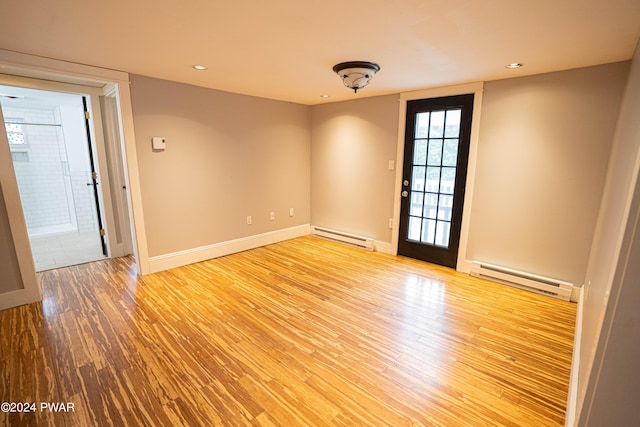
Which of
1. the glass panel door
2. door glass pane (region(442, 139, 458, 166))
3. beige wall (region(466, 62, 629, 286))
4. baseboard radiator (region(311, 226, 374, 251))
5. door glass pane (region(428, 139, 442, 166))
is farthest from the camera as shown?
the glass panel door

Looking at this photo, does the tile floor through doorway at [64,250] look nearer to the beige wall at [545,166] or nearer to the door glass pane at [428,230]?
the door glass pane at [428,230]

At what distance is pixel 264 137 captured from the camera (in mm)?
4367

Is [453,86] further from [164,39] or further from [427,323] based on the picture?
[164,39]

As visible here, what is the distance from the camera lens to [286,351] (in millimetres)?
2121

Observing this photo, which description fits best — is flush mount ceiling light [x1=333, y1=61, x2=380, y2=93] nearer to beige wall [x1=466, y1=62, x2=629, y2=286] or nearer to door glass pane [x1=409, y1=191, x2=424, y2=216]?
beige wall [x1=466, y1=62, x2=629, y2=286]

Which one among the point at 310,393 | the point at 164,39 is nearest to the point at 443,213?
the point at 310,393

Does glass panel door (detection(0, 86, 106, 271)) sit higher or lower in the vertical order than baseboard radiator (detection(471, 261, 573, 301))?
higher

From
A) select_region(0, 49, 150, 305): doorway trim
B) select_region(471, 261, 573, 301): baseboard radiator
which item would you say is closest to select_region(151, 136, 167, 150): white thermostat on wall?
select_region(0, 49, 150, 305): doorway trim

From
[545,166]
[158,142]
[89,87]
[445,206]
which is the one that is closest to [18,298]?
[158,142]

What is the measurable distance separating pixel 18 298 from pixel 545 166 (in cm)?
524

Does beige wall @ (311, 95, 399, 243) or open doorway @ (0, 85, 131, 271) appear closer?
beige wall @ (311, 95, 399, 243)

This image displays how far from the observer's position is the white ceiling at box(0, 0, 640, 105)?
1.60 m

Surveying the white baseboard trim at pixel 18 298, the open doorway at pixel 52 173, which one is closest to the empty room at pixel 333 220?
the white baseboard trim at pixel 18 298

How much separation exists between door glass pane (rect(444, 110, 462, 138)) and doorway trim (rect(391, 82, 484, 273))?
182 millimetres
